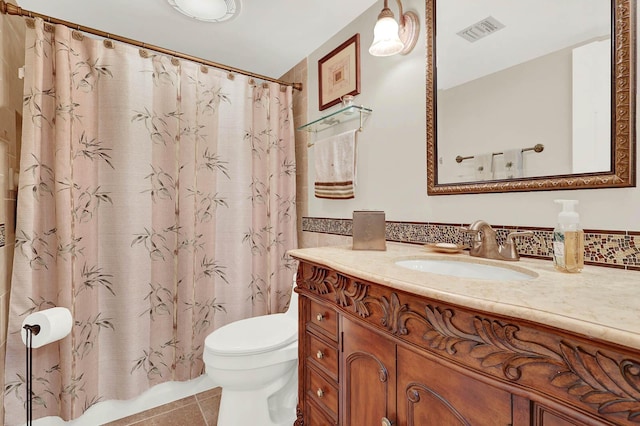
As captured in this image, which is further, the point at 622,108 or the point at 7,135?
the point at 7,135

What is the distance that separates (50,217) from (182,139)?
0.78 metres

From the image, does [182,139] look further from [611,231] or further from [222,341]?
[611,231]

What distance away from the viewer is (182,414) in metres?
1.61

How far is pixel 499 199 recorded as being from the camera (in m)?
1.05

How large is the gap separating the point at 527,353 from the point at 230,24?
2.05 meters

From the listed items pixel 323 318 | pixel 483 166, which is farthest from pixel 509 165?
pixel 323 318

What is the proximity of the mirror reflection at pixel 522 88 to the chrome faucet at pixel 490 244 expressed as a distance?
21 centimetres

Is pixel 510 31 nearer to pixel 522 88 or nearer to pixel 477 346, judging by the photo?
pixel 522 88

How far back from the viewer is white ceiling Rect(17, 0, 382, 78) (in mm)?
1550

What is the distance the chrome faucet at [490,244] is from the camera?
95 cm

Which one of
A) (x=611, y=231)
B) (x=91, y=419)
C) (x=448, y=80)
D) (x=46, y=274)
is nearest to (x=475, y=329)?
(x=611, y=231)

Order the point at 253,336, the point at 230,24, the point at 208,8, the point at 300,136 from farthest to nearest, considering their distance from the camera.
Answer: the point at 300,136
the point at 230,24
the point at 208,8
the point at 253,336

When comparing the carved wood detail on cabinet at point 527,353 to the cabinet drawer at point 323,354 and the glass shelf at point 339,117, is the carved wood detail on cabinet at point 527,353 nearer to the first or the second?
the cabinet drawer at point 323,354

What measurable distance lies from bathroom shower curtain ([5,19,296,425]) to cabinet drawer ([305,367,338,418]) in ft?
3.05
